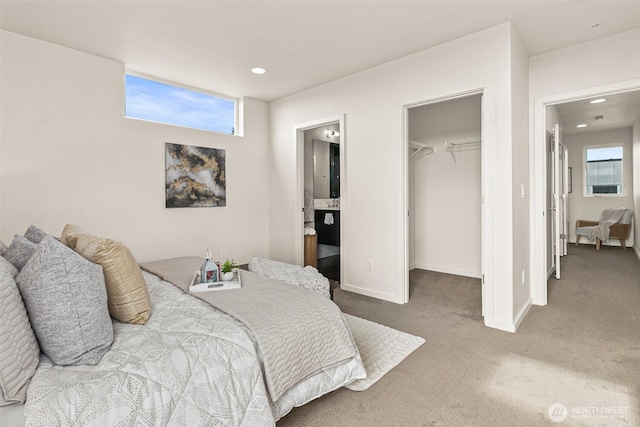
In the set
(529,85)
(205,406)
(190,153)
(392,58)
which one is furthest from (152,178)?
(529,85)

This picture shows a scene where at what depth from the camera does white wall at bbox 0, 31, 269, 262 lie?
9.74ft

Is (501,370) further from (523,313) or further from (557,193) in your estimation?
(557,193)

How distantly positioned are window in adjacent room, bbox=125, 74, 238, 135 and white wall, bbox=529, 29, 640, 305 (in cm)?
358

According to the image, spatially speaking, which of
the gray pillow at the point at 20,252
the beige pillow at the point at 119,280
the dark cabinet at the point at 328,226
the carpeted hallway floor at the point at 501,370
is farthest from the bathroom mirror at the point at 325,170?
the gray pillow at the point at 20,252

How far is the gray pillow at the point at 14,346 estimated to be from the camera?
103 centimetres

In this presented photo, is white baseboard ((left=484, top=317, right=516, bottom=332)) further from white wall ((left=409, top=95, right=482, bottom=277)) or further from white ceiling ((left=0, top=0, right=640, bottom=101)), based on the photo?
white ceiling ((left=0, top=0, right=640, bottom=101))

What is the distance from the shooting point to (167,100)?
4.04 metres

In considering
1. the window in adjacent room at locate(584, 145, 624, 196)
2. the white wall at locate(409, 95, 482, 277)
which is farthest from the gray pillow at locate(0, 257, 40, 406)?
the window in adjacent room at locate(584, 145, 624, 196)

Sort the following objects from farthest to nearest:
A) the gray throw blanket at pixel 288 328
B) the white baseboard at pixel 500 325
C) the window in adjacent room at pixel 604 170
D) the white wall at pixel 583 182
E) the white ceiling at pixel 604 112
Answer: the window in adjacent room at pixel 604 170 → the white wall at pixel 583 182 → the white ceiling at pixel 604 112 → the white baseboard at pixel 500 325 → the gray throw blanket at pixel 288 328

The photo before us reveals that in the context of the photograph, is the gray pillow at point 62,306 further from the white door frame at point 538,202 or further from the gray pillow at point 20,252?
the white door frame at point 538,202

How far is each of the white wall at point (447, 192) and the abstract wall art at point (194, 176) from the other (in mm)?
2876

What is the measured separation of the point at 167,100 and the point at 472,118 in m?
3.97

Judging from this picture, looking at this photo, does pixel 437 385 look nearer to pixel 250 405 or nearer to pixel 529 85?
pixel 250 405

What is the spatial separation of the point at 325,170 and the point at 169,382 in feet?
15.9
